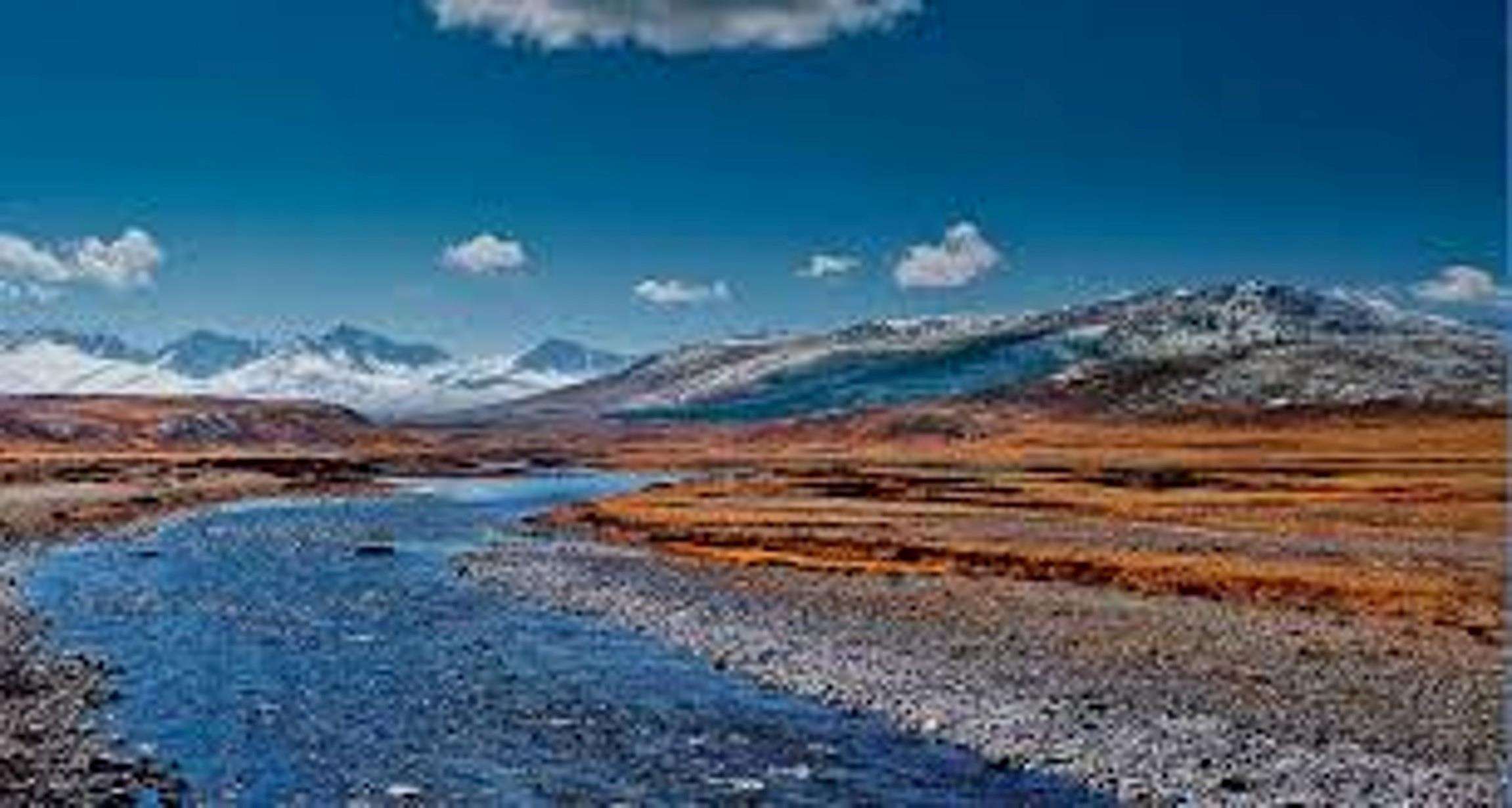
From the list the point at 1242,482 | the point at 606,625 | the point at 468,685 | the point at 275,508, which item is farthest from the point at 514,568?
the point at 1242,482

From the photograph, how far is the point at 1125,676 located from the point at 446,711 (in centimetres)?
1648

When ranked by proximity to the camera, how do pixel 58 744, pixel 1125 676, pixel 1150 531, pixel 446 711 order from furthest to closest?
pixel 1150 531, pixel 1125 676, pixel 446 711, pixel 58 744

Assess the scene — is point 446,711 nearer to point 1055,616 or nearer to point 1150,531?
point 1055,616

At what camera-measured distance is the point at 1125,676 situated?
4684 cm

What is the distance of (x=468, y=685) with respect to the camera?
4706 cm

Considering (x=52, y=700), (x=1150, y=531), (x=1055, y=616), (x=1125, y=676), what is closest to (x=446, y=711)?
(x=52, y=700)

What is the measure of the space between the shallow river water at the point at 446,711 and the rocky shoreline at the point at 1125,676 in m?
1.64

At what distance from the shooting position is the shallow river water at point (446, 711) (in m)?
35.1

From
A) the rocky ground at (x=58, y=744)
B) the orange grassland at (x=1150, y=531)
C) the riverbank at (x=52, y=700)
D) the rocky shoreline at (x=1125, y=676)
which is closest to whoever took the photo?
the rocky ground at (x=58, y=744)

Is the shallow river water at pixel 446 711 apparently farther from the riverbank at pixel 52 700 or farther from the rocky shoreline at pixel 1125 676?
the rocky shoreline at pixel 1125 676

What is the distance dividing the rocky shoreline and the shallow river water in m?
1.64

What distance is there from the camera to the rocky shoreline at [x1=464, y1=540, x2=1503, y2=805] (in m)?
35.7

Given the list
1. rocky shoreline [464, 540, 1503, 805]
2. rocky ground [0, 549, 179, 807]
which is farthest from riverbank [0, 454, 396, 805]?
rocky shoreline [464, 540, 1503, 805]

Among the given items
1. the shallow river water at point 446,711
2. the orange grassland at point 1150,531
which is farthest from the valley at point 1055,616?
the shallow river water at point 446,711
